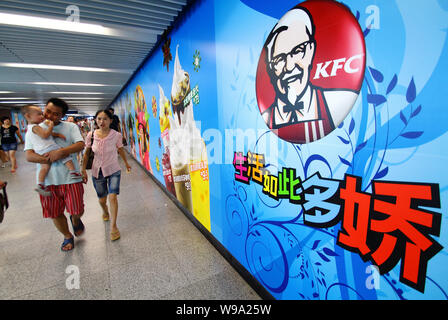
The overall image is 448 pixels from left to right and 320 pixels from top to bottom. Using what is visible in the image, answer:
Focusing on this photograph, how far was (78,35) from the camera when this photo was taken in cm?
281

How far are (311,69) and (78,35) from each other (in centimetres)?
332

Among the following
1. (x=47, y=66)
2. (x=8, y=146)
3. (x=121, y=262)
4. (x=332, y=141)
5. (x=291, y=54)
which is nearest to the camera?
(x=332, y=141)

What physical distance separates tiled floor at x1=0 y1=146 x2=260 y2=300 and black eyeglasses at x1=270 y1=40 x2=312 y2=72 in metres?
1.78

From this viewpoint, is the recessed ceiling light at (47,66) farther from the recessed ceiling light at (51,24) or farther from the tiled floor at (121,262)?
Answer: the tiled floor at (121,262)

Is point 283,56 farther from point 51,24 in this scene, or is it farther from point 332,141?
point 51,24

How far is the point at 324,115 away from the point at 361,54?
0.95 ft

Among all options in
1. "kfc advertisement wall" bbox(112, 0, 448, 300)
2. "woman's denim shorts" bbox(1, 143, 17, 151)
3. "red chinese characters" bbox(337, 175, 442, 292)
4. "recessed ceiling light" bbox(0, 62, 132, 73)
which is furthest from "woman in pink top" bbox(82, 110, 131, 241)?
"woman's denim shorts" bbox(1, 143, 17, 151)

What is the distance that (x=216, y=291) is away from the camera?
5.59 ft

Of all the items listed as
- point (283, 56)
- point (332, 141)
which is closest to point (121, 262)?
point (332, 141)

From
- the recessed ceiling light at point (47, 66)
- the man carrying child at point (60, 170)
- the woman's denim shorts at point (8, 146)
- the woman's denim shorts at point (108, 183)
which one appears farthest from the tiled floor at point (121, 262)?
the woman's denim shorts at point (8, 146)

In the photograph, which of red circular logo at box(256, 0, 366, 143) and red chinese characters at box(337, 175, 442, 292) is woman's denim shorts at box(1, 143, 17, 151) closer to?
red circular logo at box(256, 0, 366, 143)

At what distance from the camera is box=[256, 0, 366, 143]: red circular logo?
907 mm
